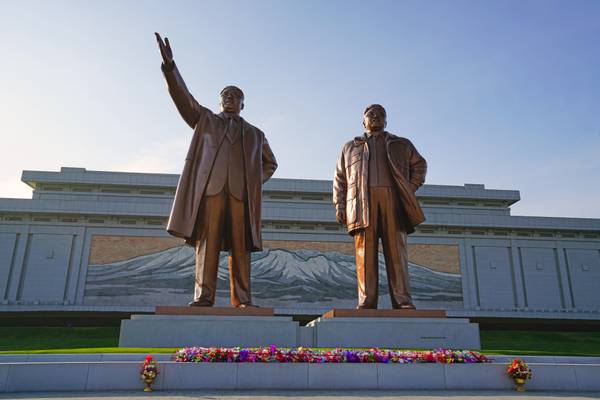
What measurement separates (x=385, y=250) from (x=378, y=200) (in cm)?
79

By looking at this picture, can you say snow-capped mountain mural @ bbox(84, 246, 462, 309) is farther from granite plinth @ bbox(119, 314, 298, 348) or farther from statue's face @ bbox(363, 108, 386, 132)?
granite plinth @ bbox(119, 314, 298, 348)

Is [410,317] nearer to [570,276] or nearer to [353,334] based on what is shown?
[353,334]

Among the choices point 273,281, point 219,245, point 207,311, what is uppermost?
point 273,281

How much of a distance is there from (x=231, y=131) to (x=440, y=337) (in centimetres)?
434

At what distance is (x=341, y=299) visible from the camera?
26438mm

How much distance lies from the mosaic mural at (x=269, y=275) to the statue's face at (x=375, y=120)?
1822 centimetres

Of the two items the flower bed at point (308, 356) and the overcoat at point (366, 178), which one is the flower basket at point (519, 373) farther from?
the overcoat at point (366, 178)

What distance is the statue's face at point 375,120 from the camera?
27.4 feet

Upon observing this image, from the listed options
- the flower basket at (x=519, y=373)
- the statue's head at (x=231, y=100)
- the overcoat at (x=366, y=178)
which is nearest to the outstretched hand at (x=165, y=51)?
the statue's head at (x=231, y=100)

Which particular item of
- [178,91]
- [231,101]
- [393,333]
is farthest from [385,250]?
[178,91]

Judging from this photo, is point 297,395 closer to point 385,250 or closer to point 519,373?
point 519,373

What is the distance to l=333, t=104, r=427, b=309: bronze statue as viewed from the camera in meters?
7.71

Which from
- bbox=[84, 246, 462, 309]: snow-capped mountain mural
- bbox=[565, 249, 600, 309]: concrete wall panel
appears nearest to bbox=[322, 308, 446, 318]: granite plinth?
bbox=[84, 246, 462, 309]: snow-capped mountain mural

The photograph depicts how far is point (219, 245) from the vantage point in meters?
7.47
